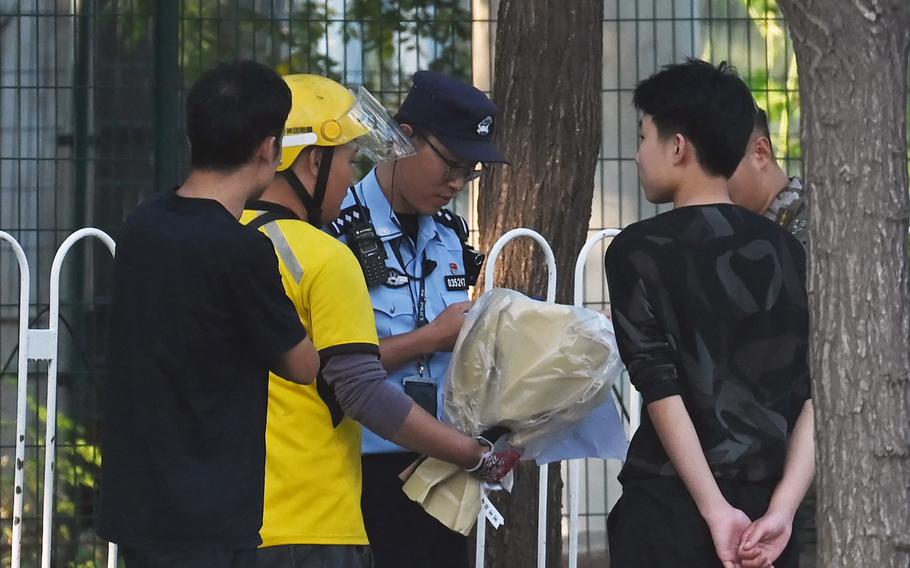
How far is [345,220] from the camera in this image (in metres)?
3.40

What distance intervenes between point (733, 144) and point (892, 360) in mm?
819

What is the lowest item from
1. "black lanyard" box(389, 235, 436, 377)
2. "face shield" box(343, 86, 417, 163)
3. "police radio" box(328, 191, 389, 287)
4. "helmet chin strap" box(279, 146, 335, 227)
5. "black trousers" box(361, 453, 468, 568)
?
"black trousers" box(361, 453, 468, 568)

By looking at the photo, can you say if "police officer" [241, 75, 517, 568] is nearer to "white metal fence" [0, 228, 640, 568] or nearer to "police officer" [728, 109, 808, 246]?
"police officer" [728, 109, 808, 246]

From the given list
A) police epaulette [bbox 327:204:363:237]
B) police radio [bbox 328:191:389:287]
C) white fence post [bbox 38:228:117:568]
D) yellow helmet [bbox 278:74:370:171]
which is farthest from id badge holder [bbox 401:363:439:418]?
white fence post [bbox 38:228:117:568]

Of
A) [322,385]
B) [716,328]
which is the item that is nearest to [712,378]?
[716,328]

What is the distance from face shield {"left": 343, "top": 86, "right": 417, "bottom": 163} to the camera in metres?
3.04

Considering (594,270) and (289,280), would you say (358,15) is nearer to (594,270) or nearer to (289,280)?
(594,270)

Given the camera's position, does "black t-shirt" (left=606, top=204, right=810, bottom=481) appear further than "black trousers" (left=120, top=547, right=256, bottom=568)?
Yes

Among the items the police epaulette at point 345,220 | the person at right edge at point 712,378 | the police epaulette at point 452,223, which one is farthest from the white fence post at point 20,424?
the person at right edge at point 712,378

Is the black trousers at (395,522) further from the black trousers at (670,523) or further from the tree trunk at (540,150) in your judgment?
the tree trunk at (540,150)

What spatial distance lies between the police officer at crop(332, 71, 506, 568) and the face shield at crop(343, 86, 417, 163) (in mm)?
65

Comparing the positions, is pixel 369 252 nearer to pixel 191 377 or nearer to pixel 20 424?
pixel 191 377

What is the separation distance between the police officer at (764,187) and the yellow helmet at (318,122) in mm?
910

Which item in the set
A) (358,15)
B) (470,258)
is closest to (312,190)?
(470,258)
